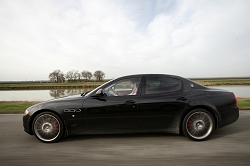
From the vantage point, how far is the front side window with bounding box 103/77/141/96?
12.8 feet

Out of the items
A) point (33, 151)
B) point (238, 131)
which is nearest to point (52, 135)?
point (33, 151)

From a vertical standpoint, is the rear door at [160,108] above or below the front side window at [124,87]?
below

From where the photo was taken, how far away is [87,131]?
3.74 m

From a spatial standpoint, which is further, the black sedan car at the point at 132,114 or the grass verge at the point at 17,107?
the grass verge at the point at 17,107

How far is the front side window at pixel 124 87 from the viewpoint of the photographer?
389cm

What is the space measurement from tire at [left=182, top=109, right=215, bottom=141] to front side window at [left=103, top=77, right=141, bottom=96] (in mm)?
1280

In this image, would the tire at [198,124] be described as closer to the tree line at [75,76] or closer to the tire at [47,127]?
the tire at [47,127]

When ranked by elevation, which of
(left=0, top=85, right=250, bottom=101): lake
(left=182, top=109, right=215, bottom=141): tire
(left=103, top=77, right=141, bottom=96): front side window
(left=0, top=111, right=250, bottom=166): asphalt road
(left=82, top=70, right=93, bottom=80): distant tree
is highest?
(left=82, top=70, right=93, bottom=80): distant tree

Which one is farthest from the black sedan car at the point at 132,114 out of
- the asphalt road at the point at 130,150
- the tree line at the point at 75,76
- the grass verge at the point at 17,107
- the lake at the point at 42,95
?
the tree line at the point at 75,76

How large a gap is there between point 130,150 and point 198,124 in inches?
63.5

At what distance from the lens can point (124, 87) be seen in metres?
4.08

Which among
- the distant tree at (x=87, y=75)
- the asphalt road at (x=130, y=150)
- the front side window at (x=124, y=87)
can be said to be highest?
the distant tree at (x=87, y=75)

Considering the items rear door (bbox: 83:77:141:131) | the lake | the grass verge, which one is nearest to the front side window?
rear door (bbox: 83:77:141:131)

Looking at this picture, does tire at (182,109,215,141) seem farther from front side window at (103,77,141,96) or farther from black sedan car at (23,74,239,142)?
front side window at (103,77,141,96)
